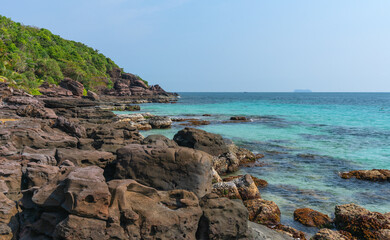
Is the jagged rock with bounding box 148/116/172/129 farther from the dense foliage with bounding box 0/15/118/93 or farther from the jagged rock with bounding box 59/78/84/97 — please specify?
the jagged rock with bounding box 59/78/84/97

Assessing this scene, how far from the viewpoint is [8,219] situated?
521 centimetres

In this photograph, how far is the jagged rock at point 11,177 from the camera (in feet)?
20.0

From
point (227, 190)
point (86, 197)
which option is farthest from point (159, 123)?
point (86, 197)

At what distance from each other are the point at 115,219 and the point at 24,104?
749 inches

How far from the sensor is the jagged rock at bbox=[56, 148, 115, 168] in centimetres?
845

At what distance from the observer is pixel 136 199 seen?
5.37 meters

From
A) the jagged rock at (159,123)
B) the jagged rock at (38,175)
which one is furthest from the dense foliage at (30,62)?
the jagged rock at (38,175)

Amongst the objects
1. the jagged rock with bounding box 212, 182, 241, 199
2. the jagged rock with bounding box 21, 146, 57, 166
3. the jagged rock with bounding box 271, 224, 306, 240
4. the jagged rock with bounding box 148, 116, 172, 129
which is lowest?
the jagged rock with bounding box 271, 224, 306, 240

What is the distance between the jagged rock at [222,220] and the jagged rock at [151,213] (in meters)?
0.23

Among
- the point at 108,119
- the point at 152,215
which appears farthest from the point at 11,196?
the point at 108,119

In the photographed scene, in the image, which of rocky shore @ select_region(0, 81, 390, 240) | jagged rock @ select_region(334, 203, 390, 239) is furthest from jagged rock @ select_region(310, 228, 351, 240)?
jagged rock @ select_region(334, 203, 390, 239)

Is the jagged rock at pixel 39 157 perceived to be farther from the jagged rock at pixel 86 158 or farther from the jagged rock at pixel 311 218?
the jagged rock at pixel 311 218

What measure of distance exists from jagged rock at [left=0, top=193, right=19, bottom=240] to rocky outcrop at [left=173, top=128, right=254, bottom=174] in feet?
29.6

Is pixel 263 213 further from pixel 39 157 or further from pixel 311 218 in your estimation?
pixel 39 157
